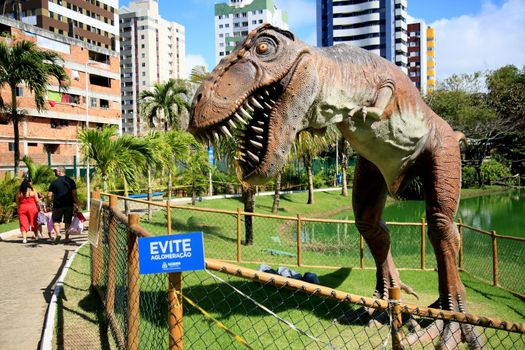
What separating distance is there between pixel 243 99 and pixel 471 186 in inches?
1482

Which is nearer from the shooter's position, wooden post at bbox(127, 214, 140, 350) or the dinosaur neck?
wooden post at bbox(127, 214, 140, 350)

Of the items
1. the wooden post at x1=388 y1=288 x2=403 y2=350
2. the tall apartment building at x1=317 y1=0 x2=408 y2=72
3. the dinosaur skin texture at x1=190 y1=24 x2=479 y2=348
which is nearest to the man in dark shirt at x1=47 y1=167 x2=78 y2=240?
the dinosaur skin texture at x1=190 y1=24 x2=479 y2=348

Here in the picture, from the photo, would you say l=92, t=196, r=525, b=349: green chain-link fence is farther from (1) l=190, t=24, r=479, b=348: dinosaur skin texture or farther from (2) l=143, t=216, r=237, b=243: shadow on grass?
(2) l=143, t=216, r=237, b=243: shadow on grass

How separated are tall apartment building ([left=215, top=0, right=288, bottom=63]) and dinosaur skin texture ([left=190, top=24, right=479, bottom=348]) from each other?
97311 millimetres

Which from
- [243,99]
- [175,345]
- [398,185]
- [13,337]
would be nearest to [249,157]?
[243,99]

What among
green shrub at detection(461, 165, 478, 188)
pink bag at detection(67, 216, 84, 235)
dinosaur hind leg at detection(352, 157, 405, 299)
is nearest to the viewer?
dinosaur hind leg at detection(352, 157, 405, 299)

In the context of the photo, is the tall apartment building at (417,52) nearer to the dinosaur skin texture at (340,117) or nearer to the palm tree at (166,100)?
the palm tree at (166,100)

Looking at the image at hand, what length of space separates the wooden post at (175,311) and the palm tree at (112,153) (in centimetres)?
923

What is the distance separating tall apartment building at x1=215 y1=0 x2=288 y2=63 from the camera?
3920 inches

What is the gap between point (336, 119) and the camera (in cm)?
404

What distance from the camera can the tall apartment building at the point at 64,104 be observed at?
31516 mm

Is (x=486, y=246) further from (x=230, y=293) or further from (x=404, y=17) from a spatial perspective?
(x=404, y=17)

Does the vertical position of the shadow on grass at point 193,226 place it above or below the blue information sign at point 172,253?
below

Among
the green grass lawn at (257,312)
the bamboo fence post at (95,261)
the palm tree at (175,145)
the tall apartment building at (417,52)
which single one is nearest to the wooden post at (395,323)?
the green grass lawn at (257,312)
